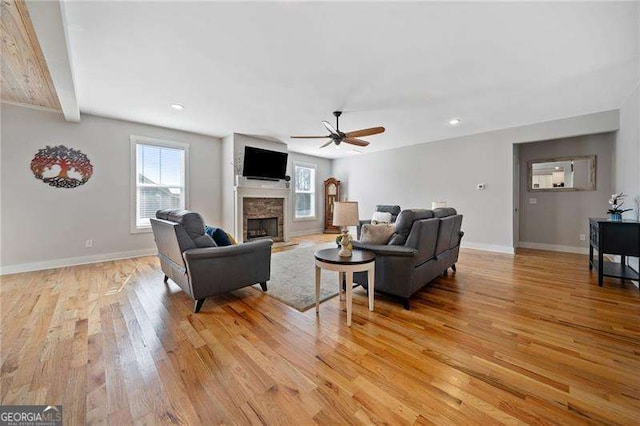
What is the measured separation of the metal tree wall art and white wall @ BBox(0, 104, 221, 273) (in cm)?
7

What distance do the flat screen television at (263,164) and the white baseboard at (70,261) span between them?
2617 millimetres

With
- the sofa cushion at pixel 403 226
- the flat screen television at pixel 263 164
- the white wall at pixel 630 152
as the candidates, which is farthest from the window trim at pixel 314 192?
the white wall at pixel 630 152

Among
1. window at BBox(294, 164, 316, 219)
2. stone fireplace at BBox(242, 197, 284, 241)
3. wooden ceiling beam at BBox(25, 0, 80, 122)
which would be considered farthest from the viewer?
window at BBox(294, 164, 316, 219)

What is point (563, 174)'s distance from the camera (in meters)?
5.05

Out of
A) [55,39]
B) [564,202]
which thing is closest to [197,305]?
[55,39]

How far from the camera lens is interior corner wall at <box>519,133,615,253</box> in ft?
15.2

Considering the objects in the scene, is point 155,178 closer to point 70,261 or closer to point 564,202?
point 70,261

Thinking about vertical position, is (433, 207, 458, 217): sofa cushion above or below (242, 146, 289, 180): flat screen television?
below

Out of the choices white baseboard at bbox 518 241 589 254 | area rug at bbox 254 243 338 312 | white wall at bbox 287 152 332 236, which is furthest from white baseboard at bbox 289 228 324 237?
white baseboard at bbox 518 241 589 254

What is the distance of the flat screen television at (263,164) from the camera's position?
5.67 meters

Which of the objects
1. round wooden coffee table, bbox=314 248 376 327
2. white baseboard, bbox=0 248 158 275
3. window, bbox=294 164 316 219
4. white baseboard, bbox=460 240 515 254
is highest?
window, bbox=294 164 316 219

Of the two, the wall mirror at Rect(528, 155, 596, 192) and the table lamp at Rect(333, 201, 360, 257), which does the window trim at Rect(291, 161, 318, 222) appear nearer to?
the table lamp at Rect(333, 201, 360, 257)

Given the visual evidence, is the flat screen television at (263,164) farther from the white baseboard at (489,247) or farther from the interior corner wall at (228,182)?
the white baseboard at (489,247)

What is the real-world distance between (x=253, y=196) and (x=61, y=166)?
326 cm
